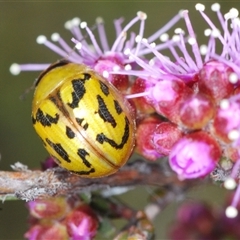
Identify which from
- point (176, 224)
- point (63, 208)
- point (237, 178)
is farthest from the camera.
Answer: point (176, 224)

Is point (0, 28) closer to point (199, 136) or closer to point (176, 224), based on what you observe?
point (176, 224)

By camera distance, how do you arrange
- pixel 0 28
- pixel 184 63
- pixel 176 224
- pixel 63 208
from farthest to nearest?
1. pixel 0 28
2. pixel 176 224
3. pixel 63 208
4. pixel 184 63

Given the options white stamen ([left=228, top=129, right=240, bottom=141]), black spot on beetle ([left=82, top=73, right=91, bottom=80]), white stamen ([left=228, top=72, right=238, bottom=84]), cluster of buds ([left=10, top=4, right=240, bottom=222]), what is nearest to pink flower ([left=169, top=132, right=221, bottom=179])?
cluster of buds ([left=10, top=4, right=240, bottom=222])

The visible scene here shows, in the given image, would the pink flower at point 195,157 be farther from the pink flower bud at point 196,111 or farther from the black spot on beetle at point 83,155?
the black spot on beetle at point 83,155

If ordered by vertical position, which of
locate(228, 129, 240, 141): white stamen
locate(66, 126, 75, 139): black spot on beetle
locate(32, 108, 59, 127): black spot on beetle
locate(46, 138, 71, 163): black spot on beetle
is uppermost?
locate(32, 108, 59, 127): black spot on beetle

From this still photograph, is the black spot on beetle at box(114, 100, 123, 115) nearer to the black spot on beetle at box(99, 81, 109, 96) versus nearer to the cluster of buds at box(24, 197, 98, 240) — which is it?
the black spot on beetle at box(99, 81, 109, 96)

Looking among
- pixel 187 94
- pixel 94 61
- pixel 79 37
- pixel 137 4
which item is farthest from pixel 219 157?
pixel 137 4

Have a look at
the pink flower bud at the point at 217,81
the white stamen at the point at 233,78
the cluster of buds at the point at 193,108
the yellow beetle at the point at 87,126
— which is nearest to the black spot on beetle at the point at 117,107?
the yellow beetle at the point at 87,126
